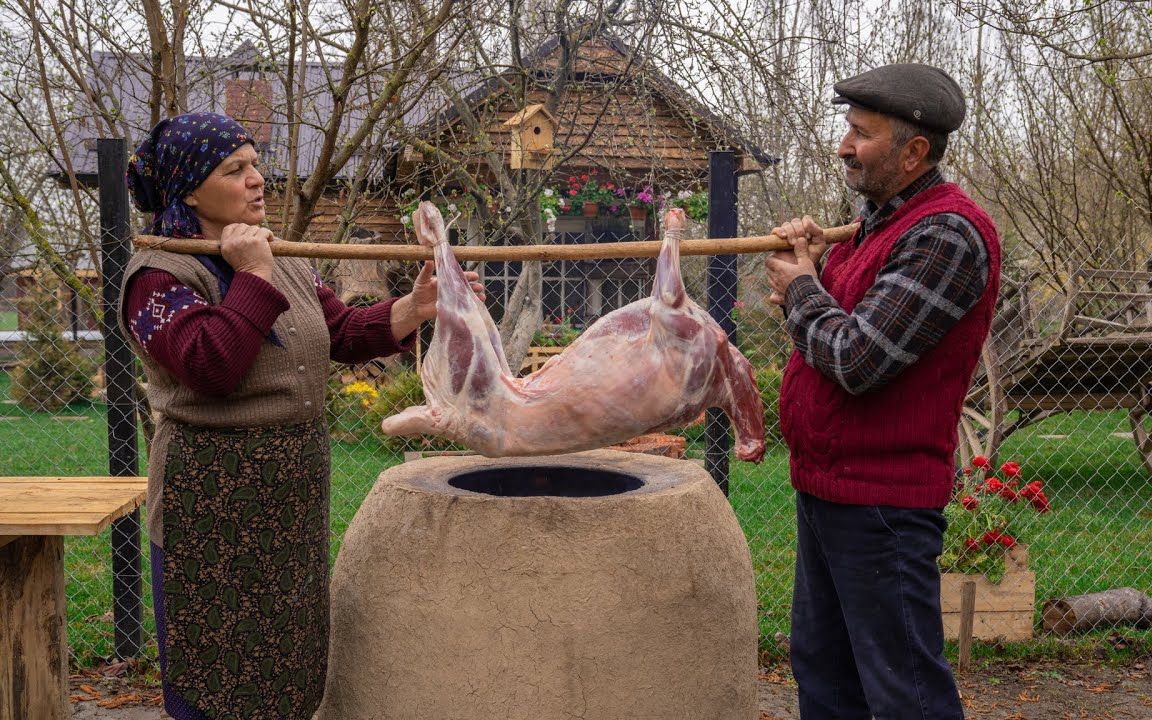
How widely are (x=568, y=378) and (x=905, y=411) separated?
2.76ft

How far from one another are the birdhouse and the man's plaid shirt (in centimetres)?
355

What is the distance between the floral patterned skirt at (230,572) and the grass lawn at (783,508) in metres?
2.37

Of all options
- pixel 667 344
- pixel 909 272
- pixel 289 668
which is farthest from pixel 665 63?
pixel 289 668

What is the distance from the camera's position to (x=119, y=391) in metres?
4.18

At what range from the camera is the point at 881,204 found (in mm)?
2428

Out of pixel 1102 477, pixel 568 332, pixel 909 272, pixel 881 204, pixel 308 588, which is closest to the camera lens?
pixel 909 272

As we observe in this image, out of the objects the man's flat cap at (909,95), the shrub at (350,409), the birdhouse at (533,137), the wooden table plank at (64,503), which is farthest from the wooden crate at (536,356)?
the man's flat cap at (909,95)

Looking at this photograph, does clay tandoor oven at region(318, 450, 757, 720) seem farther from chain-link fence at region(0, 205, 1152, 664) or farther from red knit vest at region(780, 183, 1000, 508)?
chain-link fence at region(0, 205, 1152, 664)

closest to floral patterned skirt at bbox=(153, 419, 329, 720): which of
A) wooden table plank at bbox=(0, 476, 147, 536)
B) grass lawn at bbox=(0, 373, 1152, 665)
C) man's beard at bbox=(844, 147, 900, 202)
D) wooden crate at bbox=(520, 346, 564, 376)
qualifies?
wooden table plank at bbox=(0, 476, 147, 536)

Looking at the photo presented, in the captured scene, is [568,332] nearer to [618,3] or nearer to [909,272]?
[618,3]

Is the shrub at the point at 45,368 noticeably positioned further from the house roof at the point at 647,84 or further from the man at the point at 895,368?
the man at the point at 895,368

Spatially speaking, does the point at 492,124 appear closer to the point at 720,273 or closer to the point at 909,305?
the point at 720,273

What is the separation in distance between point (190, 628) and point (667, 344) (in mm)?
1360

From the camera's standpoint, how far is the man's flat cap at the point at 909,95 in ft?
7.32
